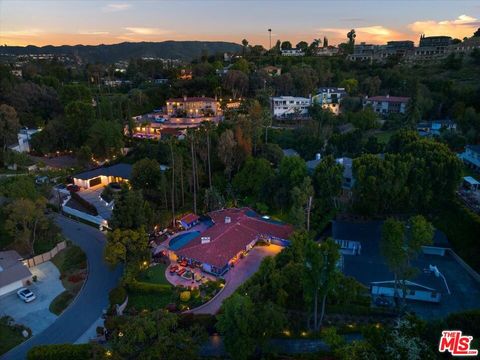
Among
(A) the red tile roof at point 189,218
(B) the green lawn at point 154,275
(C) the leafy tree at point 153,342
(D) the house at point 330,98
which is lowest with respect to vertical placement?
(B) the green lawn at point 154,275

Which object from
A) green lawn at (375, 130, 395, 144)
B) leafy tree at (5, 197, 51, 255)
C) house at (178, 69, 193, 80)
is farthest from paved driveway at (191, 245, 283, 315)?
house at (178, 69, 193, 80)

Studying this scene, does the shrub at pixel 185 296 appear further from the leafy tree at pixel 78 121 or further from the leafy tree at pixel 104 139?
the leafy tree at pixel 78 121

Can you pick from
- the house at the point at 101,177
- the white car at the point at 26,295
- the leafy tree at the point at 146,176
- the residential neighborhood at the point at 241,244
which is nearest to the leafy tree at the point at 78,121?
the residential neighborhood at the point at 241,244

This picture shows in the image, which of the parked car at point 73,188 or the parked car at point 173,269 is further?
the parked car at point 73,188

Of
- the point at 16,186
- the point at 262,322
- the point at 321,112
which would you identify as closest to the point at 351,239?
the point at 262,322

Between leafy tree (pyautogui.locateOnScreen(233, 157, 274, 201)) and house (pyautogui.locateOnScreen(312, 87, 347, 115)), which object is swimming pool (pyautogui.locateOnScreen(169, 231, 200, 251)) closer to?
leafy tree (pyautogui.locateOnScreen(233, 157, 274, 201))

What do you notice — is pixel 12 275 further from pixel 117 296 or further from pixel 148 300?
pixel 148 300
